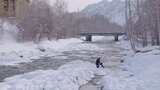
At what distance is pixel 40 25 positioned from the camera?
73.1 meters

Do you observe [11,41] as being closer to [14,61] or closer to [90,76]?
[14,61]

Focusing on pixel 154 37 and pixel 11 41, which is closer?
pixel 154 37

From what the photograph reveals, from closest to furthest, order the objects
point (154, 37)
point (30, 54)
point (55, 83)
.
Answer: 1. point (55, 83)
2. point (30, 54)
3. point (154, 37)

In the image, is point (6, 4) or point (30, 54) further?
point (6, 4)

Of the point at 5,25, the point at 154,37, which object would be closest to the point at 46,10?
the point at 5,25

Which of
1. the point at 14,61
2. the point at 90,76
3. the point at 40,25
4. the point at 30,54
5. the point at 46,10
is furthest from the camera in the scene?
the point at 46,10

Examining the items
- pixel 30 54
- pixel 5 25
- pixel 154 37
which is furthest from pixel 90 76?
pixel 5 25

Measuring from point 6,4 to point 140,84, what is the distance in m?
47.5

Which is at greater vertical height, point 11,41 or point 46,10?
point 46,10

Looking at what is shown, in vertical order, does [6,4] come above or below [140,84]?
above

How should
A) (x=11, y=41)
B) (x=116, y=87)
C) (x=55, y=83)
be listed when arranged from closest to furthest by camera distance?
(x=116, y=87)
(x=55, y=83)
(x=11, y=41)

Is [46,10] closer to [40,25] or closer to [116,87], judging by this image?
A: [40,25]

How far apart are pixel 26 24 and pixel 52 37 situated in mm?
13010

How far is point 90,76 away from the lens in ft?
83.5
